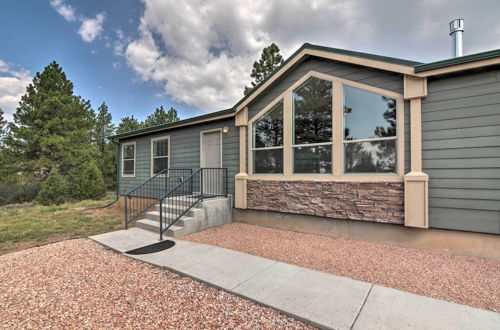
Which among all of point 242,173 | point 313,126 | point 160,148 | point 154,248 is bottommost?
point 154,248

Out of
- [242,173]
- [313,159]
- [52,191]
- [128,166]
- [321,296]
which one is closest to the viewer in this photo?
[321,296]

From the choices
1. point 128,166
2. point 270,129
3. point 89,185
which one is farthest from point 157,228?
point 89,185

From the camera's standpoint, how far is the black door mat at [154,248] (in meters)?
3.58

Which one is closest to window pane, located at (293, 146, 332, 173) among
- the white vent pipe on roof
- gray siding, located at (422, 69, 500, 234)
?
gray siding, located at (422, 69, 500, 234)

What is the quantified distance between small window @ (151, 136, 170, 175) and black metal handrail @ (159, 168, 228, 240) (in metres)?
1.56

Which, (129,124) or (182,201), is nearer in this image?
(182,201)

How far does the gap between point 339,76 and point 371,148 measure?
1.55m

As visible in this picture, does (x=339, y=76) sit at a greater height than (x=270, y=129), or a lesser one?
greater

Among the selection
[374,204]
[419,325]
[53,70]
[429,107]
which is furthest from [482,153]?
[53,70]

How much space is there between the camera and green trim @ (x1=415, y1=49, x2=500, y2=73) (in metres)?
3.03

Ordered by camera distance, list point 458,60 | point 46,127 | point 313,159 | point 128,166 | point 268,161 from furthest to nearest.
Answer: point 46,127, point 128,166, point 268,161, point 313,159, point 458,60

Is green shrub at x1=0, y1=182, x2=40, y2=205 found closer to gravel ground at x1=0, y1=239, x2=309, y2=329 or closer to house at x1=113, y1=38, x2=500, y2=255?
gravel ground at x1=0, y1=239, x2=309, y2=329

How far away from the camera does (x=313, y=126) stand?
463cm

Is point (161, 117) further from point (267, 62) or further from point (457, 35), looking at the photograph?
point (457, 35)
